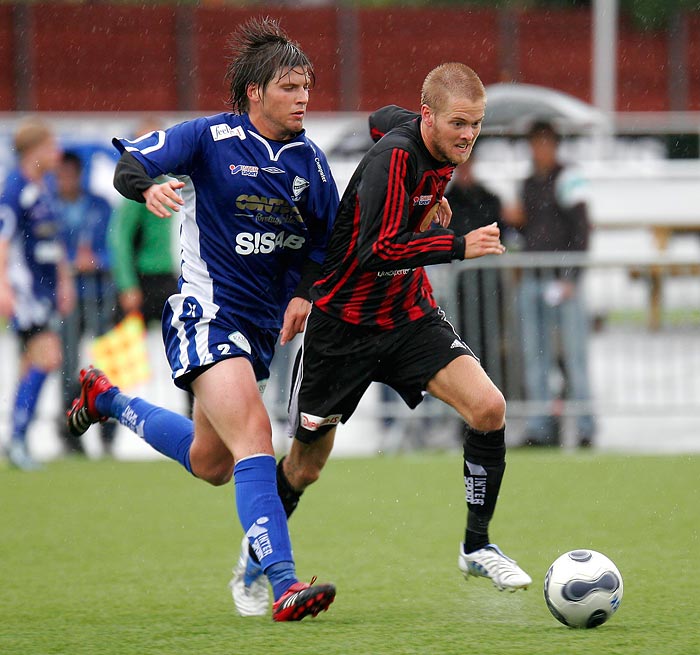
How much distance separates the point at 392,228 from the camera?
523cm

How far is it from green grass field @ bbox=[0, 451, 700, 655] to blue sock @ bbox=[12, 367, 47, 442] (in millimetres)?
321

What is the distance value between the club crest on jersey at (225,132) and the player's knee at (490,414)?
1.44m

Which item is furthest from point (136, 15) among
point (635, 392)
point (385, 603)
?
point (385, 603)

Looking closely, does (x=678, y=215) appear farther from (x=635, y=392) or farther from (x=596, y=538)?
(x=596, y=538)

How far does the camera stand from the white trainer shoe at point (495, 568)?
5270 millimetres

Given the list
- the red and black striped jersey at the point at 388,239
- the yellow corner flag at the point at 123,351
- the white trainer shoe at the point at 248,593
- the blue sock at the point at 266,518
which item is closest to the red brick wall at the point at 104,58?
the yellow corner flag at the point at 123,351

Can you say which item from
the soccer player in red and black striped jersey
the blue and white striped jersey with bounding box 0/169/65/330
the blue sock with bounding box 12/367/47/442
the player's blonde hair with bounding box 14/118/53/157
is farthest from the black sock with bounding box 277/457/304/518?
the player's blonde hair with bounding box 14/118/53/157

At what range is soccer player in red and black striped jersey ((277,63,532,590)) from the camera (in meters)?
5.28

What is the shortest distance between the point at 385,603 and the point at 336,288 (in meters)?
1.32

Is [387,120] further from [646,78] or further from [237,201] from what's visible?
[646,78]

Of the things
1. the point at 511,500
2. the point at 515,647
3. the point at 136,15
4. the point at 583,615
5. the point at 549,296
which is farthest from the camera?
the point at 136,15

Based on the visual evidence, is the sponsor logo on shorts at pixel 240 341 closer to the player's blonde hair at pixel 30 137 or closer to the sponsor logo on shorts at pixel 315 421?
the sponsor logo on shorts at pixel 315 421

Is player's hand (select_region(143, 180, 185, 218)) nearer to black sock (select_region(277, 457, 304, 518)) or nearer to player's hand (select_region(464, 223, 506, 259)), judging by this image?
player's hand (select_region(464, 223, 506, 259))

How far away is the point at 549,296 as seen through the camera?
10.3 m
